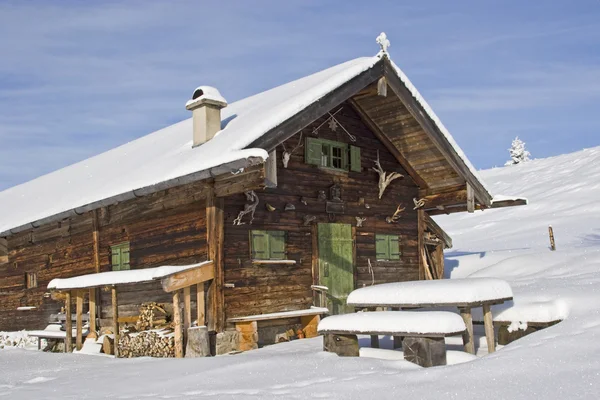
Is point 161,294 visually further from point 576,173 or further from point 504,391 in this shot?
point 576,173

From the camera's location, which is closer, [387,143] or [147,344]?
[147,344]

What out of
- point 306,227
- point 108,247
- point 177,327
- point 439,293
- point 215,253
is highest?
point 306,227

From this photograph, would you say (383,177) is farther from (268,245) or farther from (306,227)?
(268,245)

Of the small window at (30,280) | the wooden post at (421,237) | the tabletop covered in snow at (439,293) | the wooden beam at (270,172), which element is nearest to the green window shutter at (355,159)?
the wooden post at (421,237)

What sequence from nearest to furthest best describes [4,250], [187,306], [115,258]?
[187,306] < [115,258] < [4,250]

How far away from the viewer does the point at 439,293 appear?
9258mm

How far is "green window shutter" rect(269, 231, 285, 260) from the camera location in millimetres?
13391

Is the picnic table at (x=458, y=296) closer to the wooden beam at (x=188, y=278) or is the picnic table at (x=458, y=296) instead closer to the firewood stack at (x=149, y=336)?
the wooden beam at (x=188, y=278)

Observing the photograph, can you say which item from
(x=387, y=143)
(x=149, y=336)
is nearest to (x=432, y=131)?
(x=387, y=143)

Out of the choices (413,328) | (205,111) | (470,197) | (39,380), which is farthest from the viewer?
(470,197)

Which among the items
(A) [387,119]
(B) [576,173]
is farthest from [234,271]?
(B) [576,173]

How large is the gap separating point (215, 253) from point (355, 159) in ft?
15.5

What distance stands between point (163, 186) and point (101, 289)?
4.52m

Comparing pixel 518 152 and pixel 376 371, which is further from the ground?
pixel 518 152
